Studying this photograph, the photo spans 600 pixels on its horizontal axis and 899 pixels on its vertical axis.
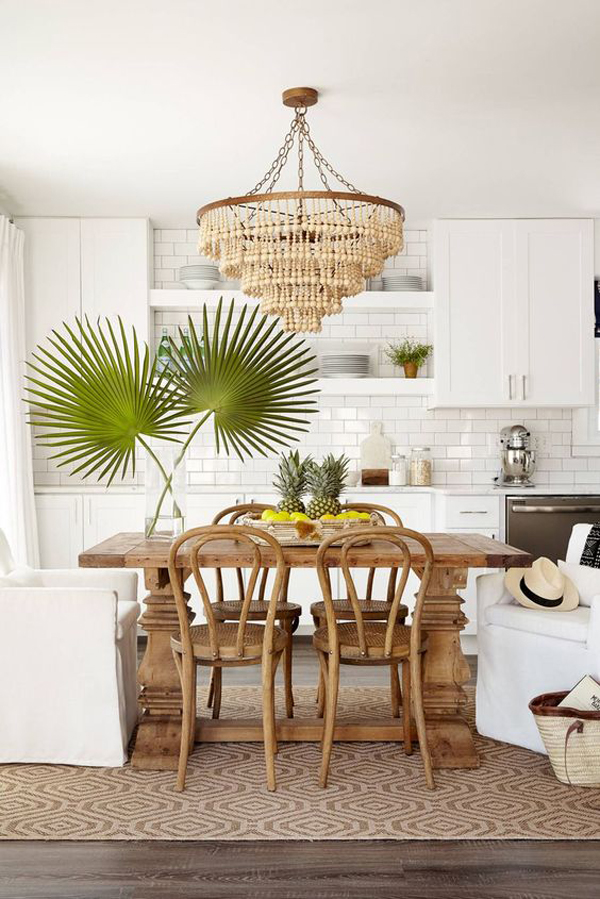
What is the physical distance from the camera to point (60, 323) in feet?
20.9

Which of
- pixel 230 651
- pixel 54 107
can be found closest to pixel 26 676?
pixel 230 651

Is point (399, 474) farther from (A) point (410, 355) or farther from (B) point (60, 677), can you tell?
(B) point (60, 677)

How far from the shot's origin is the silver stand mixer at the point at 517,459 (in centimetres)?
655

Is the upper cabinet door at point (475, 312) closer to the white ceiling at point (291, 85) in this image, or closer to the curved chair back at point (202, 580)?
the white ceiling at point (291, 85)

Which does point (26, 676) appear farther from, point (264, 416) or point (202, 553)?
point (264, 416)

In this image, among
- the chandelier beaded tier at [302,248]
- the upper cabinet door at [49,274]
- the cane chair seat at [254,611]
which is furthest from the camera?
the upper cabinet door at [49,274]

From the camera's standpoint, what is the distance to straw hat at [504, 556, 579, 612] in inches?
152

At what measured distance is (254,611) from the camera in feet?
13.7

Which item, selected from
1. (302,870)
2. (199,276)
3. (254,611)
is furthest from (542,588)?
(199,276)

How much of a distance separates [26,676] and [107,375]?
1293 millimetres

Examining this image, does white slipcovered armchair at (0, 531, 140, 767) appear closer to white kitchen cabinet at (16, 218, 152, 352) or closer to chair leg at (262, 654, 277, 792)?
chair leg at (262, 654, 277, 792)

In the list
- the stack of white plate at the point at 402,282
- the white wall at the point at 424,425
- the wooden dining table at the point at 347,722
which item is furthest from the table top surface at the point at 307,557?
the stack of white plate at the point at 402,282

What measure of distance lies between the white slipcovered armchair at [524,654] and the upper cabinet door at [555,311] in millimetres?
2672

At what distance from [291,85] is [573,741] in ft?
9.75
